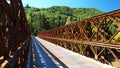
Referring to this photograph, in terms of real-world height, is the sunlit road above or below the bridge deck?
below

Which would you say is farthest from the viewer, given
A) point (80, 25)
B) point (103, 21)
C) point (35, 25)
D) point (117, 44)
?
point (35, 25)

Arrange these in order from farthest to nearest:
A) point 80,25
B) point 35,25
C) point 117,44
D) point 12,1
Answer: point 35,25 → point 80,25 → point 117,44 → point 12,1

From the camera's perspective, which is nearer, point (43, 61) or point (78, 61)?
point (78, 61)

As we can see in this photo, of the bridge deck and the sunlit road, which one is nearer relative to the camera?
the bridge deck

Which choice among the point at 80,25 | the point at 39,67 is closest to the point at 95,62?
the point at 39,67

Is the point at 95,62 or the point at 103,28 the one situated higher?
the point at 103,28

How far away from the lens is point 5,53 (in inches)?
213

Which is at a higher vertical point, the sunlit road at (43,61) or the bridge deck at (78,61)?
the bridge deck at (78,61)

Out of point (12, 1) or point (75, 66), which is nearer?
point (12, 1)

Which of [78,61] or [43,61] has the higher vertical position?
[78,61]

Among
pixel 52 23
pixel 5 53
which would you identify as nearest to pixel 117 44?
pixel 5 53

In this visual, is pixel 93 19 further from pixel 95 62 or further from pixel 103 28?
pixel 95 62

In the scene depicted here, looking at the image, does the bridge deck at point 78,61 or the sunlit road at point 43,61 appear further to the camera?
the sunlit road at point 43,61

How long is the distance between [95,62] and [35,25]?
143331 mm
